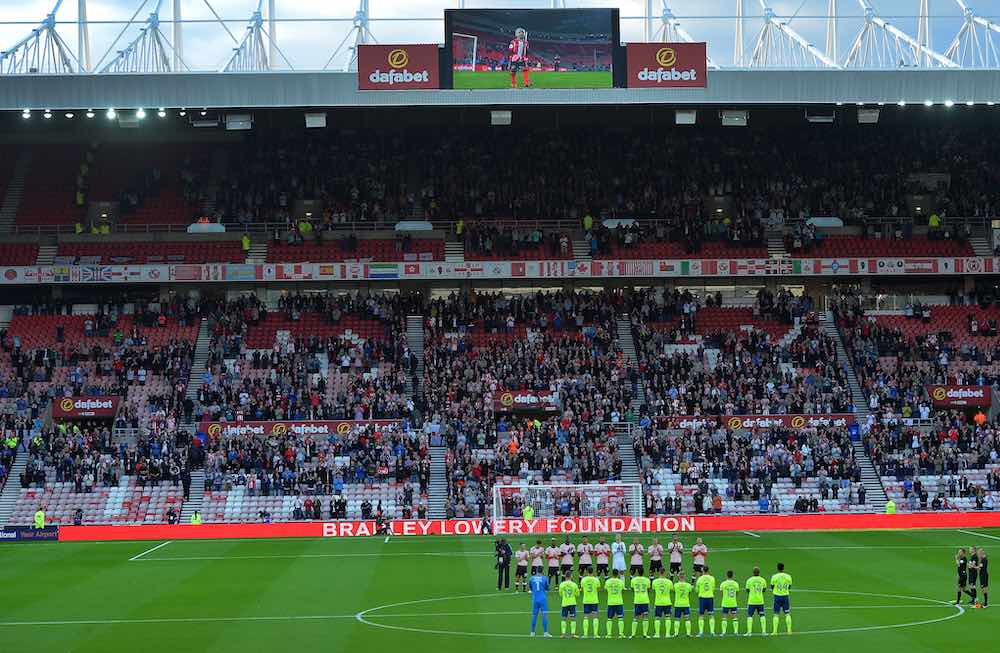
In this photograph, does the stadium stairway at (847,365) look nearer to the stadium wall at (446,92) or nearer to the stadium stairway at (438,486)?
the stadium wall at (446,92)

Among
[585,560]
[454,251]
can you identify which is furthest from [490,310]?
[585,560]

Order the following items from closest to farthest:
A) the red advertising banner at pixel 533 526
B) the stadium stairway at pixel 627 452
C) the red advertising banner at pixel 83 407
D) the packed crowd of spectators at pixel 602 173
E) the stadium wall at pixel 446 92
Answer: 1. the red advertising banner at pixel 533 526
2. the stadium stairway at pixel 627 452
3. the stadium wall at pixel 446 92
4. the red advertising banner at pixel 83 407
5. the packed crowd of spectators at pixel 602 173

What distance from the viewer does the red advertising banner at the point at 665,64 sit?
58.9m

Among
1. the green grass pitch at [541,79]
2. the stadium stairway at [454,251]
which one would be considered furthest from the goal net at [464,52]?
the stadium stairway at [454,251]

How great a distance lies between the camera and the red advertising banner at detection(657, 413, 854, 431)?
59.2 metres

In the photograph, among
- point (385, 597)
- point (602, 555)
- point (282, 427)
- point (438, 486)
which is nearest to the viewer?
point (385, 597)

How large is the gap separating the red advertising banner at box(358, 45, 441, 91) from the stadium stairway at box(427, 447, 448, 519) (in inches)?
610

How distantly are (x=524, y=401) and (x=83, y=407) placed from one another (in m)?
19.3

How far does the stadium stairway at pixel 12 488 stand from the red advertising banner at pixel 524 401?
19970mm

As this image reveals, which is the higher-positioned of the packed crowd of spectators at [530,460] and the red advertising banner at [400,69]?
the red advertising banner at [400,69]

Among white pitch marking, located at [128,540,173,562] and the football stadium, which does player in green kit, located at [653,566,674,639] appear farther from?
white pitch marking, located at [128,540,173,562]

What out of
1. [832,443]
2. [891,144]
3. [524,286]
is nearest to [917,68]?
[891,144]

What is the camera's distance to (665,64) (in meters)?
59.0

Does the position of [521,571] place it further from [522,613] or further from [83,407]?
[83,407]
